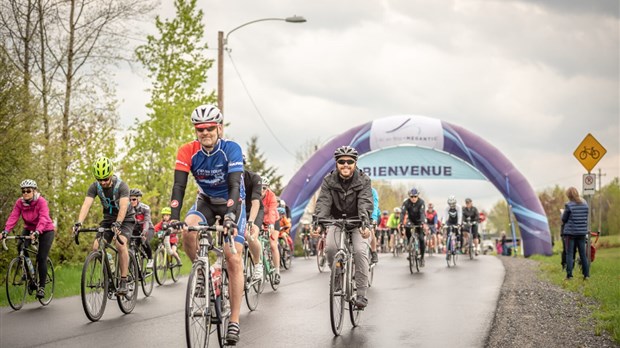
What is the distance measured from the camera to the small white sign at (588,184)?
18.1 meters

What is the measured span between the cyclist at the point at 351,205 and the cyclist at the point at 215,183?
6.04 feet

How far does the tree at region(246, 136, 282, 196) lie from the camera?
61306mm

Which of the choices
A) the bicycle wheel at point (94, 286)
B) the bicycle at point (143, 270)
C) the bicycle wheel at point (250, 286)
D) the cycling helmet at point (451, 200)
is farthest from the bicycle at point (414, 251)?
the bicycle wheel at point (94, 286)

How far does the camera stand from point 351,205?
939cm

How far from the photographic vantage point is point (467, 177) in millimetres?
33312

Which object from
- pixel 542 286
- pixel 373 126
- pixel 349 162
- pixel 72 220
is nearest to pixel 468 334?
pixel 349 162

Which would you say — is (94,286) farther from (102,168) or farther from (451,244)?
(451,244)

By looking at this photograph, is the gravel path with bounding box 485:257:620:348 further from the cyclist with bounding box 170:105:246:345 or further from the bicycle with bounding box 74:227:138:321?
the bicycle with bounding box 74:227:138:321

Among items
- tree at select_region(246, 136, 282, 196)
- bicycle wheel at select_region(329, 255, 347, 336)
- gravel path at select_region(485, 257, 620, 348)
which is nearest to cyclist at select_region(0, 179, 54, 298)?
bicycle wheel at select_region(329, 255, 347, 336)

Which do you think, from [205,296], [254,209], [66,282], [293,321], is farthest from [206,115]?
[66,282]

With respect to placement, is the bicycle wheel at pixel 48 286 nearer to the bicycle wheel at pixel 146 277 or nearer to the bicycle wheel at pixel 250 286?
the bicycle wheel at pixel 146 277

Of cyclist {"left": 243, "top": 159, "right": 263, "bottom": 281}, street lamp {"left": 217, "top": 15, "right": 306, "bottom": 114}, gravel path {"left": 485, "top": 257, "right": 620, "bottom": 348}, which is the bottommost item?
gravel path {"left": 485, "top": 257, "right": 620, "bottom": 348}

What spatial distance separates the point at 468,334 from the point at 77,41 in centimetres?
1888

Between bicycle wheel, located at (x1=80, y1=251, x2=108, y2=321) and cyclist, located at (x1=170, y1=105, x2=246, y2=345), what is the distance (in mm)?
2848
